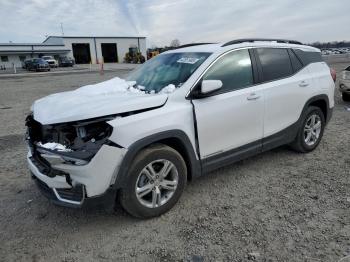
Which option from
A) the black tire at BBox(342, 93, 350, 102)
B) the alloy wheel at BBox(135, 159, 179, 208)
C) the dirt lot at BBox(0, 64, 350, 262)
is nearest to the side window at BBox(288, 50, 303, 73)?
the dirt lot at BBox(0, 64, 350, 262)

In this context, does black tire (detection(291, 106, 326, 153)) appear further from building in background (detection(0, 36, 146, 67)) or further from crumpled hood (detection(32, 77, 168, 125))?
building in background (detection(0, 36, 146, 67))

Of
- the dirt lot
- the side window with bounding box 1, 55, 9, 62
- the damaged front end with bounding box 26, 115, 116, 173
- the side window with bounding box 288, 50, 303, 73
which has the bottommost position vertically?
the dirt lot

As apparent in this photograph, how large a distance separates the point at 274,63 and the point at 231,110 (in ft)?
4.06

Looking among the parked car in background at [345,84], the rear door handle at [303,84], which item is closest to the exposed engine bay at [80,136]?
the rear door handle at [303,84]

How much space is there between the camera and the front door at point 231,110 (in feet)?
11.9

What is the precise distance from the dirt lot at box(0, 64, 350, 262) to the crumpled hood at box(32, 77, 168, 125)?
1.21m

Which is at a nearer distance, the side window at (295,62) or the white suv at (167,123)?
the white suv at (167,123)

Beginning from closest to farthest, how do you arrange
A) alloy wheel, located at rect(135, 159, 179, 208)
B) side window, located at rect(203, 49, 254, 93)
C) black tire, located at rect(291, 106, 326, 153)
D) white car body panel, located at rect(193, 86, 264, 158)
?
1. alloy wheel, located at rect(135, 159, 179, 208)
2. white car body panel, located at rect(193, 86, 264, 158)
3. side window, located at rect(203, 49, 254, 93)
4. black tire, located at rect(291, 106, 326, 153)

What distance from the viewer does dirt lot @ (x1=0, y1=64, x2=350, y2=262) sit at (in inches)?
115

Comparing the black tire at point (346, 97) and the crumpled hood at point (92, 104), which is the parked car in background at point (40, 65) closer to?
the black tire at point (346, 97)

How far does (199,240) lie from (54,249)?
141cm

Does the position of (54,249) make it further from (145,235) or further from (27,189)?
(27,189)

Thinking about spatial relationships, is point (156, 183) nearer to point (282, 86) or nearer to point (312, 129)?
point (282, 86)

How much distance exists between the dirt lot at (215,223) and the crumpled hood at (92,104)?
1208mm
